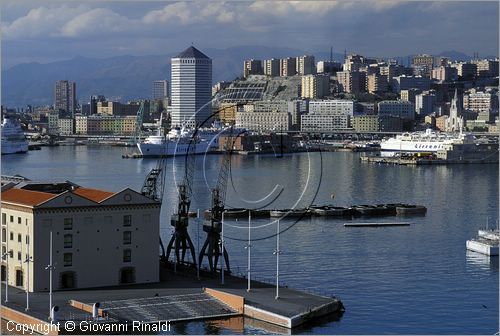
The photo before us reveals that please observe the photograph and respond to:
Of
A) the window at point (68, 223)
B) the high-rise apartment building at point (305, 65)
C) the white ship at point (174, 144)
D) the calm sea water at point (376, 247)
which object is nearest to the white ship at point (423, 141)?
the white ship at point (174, 144)

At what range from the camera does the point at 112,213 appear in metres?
6.66

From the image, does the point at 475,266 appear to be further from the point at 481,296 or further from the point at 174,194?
the point at 174,194

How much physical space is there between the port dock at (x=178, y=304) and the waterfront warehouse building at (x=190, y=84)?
1218 inches

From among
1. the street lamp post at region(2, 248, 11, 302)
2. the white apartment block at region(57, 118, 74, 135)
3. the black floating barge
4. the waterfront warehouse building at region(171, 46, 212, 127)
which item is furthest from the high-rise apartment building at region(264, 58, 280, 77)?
the street lamp post at region(2, 248, 11, 302)

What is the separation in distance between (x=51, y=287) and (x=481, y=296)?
2.50 metres

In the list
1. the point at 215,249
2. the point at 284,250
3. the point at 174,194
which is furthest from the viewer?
the point at 174,194

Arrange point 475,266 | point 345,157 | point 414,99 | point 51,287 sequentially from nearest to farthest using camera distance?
1. point 51,287
2. point 475,266
3. point 345,157
4. point 414,99

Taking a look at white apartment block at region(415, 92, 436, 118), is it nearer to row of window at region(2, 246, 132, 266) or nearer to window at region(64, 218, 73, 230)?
row of window at region(2, 246, 132, 266)

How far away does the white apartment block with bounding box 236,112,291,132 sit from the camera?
35844 millimetres

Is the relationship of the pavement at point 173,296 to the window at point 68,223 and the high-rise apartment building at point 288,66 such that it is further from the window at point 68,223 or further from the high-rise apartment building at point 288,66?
the high-rise apartment building at point 288,66

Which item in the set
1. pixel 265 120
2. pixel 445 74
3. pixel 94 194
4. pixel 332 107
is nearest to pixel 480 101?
pixel 332 107

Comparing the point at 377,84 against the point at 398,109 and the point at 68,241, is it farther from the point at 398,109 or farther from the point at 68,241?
the point at 68,241

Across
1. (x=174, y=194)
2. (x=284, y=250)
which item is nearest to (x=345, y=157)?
(x=174, y=194)

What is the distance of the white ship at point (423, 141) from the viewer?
82.1ft
